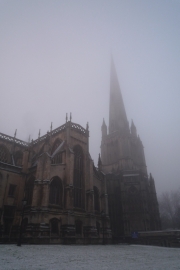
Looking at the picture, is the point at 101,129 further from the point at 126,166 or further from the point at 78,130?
the point at 78,130

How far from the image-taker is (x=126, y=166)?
4441 centimetres

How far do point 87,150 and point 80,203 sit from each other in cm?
763

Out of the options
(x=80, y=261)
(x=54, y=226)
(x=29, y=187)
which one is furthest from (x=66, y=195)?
(x=80, y=261)

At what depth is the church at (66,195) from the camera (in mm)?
20922

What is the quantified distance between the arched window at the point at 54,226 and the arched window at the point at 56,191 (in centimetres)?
198

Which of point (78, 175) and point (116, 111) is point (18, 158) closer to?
point (78, 175)

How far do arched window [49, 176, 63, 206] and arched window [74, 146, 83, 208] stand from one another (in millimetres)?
2654

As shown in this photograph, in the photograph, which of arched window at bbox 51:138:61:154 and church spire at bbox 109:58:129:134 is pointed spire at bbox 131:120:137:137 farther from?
arched window at bbox 51:138:61:154

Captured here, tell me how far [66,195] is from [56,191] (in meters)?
1.34

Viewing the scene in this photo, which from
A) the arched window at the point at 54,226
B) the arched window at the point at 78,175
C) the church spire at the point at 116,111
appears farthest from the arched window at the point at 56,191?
the church spire at the point at 116,111

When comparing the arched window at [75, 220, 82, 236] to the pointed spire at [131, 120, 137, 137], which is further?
the pointed spire at [131, 120, 137, 137]

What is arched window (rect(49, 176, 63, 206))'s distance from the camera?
73.9 feet

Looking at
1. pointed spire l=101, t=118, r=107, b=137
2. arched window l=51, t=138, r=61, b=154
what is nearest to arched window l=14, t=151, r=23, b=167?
arched window l=51, t=138, r=61, b=154

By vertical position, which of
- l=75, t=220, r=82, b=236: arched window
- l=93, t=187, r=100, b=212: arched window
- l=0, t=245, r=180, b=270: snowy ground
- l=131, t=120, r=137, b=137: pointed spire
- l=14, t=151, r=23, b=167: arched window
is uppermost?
l=131, t=120, r=137, b=137: pointed spire
